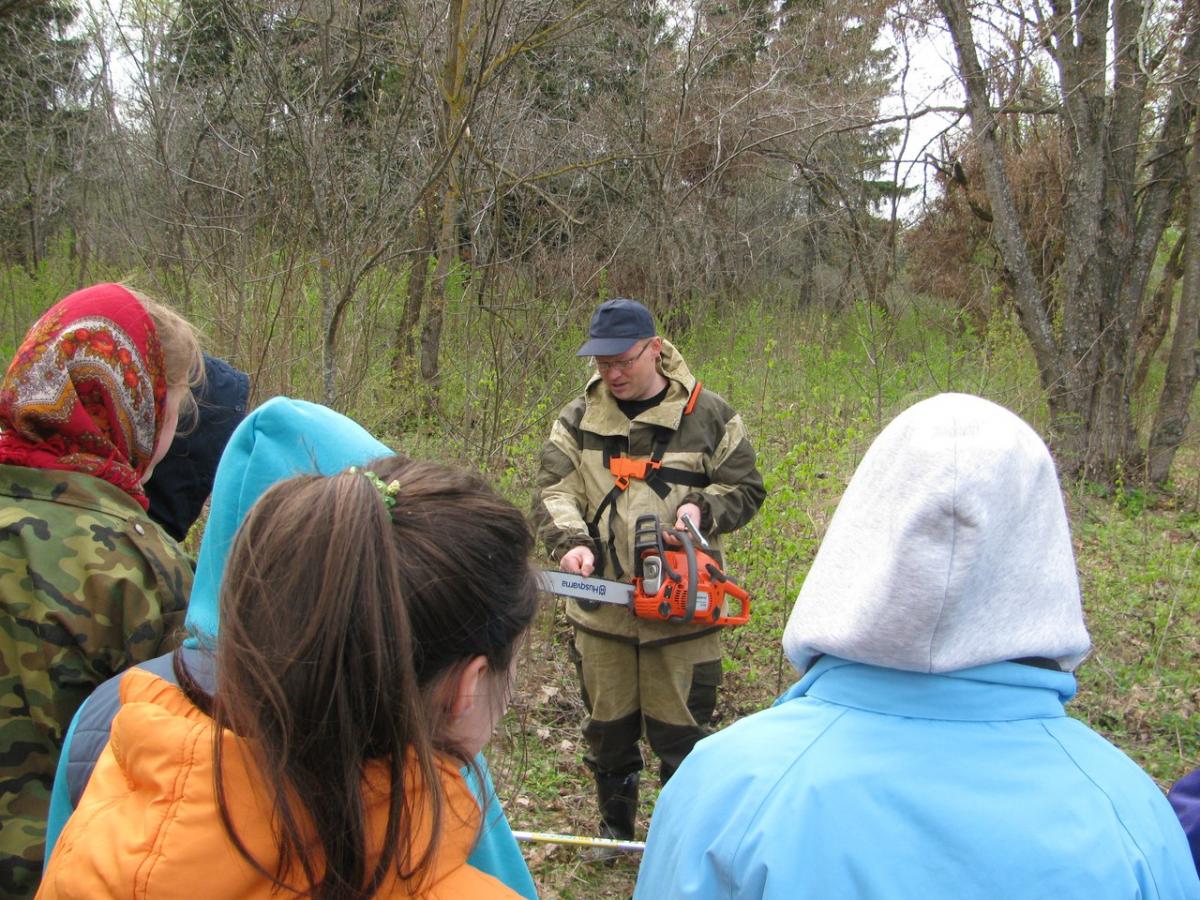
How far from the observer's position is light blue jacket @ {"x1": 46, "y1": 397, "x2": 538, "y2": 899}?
1.30 metres

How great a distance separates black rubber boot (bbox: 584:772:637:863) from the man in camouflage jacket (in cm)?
17

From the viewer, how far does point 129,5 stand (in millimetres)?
6172

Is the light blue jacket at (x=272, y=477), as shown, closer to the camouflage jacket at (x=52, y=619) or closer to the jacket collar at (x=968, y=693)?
the camouflage jacket at (x=52, y=619)

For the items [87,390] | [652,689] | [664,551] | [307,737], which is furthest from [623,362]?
[307,737]

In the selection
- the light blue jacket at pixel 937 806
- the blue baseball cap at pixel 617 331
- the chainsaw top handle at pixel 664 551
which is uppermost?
the blue baseball cap at pixel 617 331

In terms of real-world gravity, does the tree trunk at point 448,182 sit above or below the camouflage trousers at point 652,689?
above

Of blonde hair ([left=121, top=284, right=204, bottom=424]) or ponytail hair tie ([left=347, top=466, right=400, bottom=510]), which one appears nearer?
ponytail hair tie ([left=347, top=466, right=400, bottom=510])

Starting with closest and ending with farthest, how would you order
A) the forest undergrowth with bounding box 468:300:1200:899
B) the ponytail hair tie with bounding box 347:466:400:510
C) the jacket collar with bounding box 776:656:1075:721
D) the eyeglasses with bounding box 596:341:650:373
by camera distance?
the ponytail hair tie with bounding box 347:466:400:510
the jacket collar with bounding box 776:656:1075:721
the eyeglasses with bounding box 596:341:650:373
the forest undergrowth with bounding box 468:300:1200:899

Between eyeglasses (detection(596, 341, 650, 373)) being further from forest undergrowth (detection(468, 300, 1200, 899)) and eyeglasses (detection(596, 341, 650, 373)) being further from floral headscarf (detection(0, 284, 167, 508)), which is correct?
floral headscarf (detection(0, 284, 167, 508))

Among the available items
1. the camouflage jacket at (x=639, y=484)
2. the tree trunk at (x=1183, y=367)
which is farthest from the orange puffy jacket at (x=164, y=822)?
the tree trunk at (x=1183, y=367)

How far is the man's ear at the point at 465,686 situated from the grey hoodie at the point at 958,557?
0.48 m

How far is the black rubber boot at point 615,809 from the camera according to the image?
3627 mm

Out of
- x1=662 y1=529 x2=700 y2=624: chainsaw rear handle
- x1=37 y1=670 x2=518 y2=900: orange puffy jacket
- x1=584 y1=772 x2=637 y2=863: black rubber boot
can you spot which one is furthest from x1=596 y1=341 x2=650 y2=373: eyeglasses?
x1=37 y1=670 x2=518 y2=900: orange puffy jacket

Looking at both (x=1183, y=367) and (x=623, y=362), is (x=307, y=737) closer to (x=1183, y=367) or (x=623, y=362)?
(x=623, y=362)
